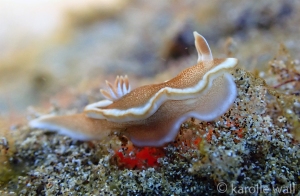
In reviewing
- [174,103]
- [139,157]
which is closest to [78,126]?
[139,157]

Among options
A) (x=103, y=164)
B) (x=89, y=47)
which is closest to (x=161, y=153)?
(x=103, y=164)

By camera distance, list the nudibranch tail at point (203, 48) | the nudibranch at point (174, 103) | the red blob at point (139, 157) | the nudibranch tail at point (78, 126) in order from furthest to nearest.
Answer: the nudibranch tail at point (78, 126)
the red blob at point (139, 157)
the nudibranch tail at point (203, 48)
the nudibranch at point (174, 103)

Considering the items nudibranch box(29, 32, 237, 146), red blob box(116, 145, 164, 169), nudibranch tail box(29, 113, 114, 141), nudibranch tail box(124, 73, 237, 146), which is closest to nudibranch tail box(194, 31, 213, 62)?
nudibranch box(29, 32, 237, 146)

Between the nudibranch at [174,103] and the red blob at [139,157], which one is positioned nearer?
the nudibranch at [174,103]

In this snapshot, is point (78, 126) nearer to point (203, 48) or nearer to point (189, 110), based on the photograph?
point (189, 110)

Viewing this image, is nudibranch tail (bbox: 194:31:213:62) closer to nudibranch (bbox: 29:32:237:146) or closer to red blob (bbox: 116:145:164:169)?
nudibranch (bbox: 29:32:237:146)

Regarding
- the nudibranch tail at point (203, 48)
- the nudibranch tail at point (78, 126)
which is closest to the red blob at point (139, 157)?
the nudibranch tail at point (78, 126)

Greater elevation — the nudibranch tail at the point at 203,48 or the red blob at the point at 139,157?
the nudibranch tail at the point at 203,48

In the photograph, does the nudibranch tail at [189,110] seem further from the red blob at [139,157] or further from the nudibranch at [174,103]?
the red blob at [139,157]
